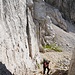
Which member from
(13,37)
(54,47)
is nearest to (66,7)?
(54,47)

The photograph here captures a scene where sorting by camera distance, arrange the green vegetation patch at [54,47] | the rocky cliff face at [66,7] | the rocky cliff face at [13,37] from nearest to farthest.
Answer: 1. the rocky cliff face at [13,37]
2. the green vegetation patch at [54,47]
3. the rocky cliff face at [66,7]

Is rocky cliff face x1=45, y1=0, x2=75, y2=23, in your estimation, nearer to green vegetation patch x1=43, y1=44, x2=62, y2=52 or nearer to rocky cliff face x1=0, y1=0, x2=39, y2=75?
green vegetation patch x1=43, y1=44, x2=62, y2=52

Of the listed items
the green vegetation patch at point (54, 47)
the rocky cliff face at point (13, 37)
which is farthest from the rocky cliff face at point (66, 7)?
the rocky cliff face at point (13, 37)

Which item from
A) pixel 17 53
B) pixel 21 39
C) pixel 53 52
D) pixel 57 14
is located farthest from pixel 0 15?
pixel 57 14

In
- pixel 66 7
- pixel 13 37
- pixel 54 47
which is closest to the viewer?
pixel 13 37

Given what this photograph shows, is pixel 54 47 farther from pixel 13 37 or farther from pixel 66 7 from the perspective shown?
pixel 66 7

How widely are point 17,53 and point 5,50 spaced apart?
271 cm

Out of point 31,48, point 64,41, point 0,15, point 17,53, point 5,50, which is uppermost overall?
point 0,15

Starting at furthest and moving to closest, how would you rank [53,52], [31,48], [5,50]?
[53,52]
[31,48]
[5,50]

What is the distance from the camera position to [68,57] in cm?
3125

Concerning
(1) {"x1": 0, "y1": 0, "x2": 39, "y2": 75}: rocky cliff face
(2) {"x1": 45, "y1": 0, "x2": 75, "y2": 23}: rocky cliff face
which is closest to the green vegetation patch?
(1) {"x1": 0, "y1": 0, "x2": 39, "y2": 75}: rocky cliff face

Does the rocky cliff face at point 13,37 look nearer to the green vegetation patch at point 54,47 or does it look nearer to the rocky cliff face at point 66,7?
the green vegetation patch at point 54,47

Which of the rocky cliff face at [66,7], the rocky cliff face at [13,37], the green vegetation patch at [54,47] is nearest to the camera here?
the rocky cliff face at [13,37]

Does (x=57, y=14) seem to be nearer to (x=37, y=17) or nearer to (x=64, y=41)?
(x=64, y=41)
